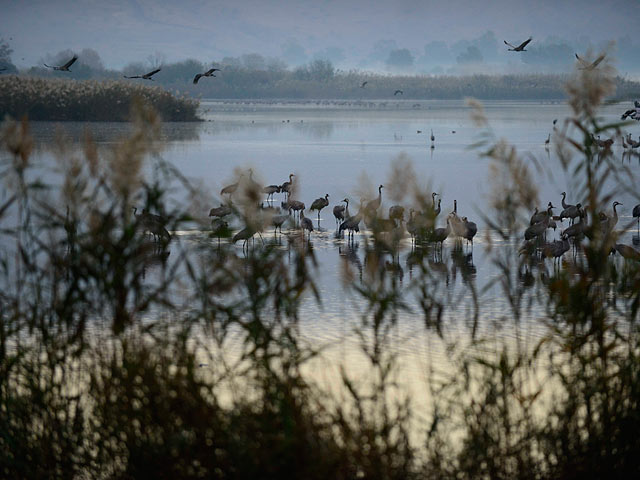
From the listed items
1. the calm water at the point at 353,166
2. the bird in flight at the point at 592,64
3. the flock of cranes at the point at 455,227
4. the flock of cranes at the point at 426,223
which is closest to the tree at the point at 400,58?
the calm water at the point at 353,166

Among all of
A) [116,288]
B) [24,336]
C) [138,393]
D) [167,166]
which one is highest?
[167,166]

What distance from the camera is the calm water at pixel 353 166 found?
579 centimetres

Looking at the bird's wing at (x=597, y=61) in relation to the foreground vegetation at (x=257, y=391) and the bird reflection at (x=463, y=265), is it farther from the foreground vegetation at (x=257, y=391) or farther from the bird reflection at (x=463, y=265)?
the bird reflection at (x=463, y=265)

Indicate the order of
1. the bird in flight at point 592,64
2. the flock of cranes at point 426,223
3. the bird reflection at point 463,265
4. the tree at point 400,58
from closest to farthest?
the bird in flight at point 592,64 → the flock of cranes at point 426,223 → the bird reflection at point 463,265 → the tree at point 400,58

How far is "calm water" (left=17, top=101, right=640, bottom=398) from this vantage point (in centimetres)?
579

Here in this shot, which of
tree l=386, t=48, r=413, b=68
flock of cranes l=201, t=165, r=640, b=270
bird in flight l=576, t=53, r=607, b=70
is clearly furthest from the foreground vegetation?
tree l=386, t=48, r=413, b=68

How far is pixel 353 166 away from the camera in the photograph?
17.0 m

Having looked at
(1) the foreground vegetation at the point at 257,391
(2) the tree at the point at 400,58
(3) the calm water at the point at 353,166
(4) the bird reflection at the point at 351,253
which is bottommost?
(4) the bird reflection at the point at 351,253

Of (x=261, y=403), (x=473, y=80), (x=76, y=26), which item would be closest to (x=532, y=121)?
(x=261, y=403)

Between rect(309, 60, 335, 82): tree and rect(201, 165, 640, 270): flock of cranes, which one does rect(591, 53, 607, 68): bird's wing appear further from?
rect(309, 60, 335, 82): tree

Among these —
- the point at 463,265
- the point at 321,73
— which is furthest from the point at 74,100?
the point at 321,73

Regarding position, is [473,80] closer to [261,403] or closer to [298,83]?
[298,83]

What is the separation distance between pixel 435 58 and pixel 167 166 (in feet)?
645

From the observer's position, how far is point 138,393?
10.6 feet
